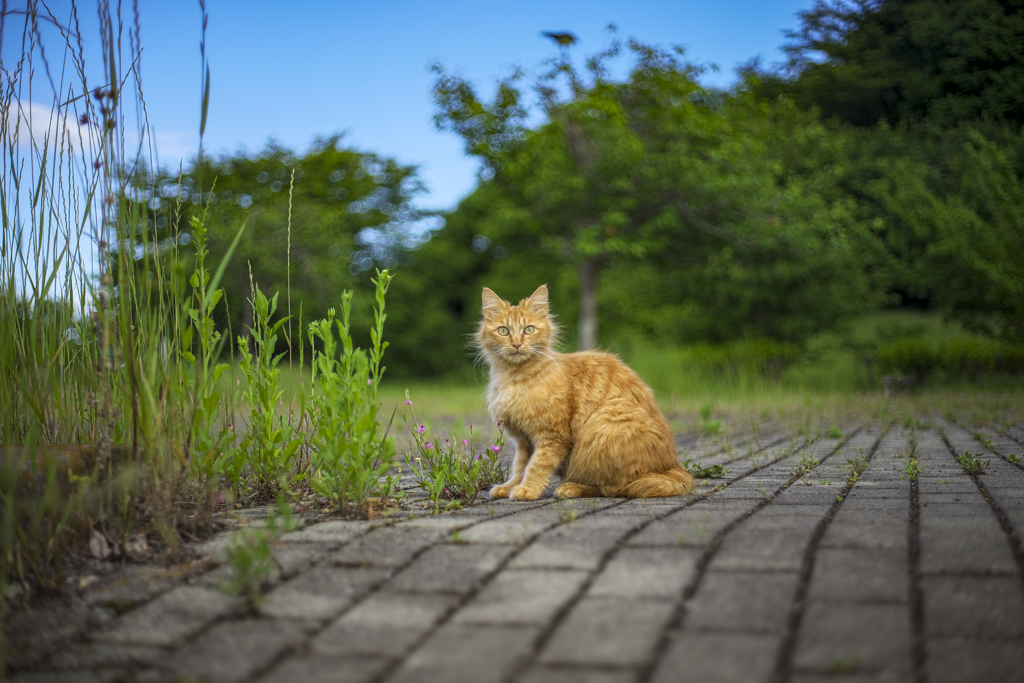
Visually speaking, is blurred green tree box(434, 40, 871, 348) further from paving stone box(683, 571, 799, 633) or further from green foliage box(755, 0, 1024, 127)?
paving stone box(683, 571, 799, 633)

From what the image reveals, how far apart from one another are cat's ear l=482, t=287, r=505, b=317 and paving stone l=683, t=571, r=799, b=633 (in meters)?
2.37

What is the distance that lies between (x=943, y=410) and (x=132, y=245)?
7629 mm

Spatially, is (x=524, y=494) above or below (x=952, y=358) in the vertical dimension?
below

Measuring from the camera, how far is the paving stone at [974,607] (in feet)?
5.49

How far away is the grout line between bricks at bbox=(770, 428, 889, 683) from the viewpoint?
154 centimetres

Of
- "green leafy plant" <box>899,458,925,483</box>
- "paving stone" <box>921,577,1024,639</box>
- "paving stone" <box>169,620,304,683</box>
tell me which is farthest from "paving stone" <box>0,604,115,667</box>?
"green leafy plant" <box>899,458,925,483</box>

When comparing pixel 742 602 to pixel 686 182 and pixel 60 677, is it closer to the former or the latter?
pixel 60 677

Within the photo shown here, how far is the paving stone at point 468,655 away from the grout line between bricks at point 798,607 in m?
0.56

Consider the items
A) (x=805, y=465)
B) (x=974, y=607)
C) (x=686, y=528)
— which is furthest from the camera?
(x=805, y=465)

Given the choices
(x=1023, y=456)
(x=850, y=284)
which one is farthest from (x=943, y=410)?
(x=850, y=284)

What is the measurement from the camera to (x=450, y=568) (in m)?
2.18

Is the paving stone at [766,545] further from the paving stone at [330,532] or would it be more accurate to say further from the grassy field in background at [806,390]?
the grassy field in background at [806,390]

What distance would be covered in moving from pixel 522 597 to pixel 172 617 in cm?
94

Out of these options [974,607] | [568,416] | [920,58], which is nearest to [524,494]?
[568,416]
